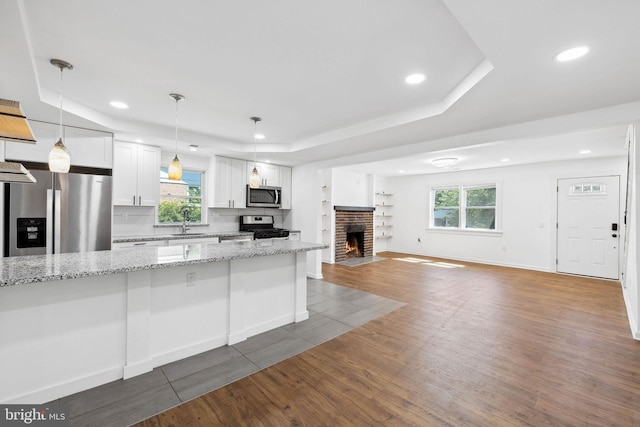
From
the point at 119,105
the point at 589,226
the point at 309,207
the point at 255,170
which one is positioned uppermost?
the point at 119,105

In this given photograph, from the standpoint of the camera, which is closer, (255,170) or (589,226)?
(255,170)

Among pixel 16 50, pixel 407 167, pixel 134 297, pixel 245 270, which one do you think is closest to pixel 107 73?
pixel 16 50

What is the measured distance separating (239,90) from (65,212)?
104 inches

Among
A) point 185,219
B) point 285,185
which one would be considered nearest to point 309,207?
point 285,185

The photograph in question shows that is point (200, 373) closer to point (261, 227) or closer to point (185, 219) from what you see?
point (185, 219)

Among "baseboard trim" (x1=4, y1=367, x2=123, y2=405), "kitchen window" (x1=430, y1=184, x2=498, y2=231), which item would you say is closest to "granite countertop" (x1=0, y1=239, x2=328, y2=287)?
"baseboard trim" (x1=4, y1=367, x2=123, y2=405)

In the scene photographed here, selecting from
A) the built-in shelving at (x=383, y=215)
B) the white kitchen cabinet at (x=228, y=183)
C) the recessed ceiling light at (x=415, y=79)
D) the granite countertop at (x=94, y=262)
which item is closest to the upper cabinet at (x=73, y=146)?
the white kitchen cabinet at (x=228, y=183)

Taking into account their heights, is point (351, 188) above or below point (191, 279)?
above

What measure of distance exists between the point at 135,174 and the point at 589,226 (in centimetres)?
844

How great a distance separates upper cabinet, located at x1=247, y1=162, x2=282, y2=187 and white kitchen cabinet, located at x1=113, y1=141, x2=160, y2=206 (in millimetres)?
1689

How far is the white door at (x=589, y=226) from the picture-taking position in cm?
541

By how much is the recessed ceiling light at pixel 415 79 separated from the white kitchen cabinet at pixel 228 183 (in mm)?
3638

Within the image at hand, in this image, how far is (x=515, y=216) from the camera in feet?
21.8

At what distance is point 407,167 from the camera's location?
7.21m
